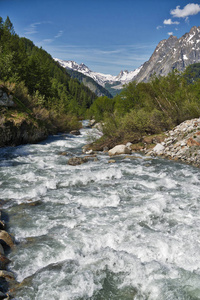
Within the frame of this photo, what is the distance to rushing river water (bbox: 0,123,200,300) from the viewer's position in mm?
5555

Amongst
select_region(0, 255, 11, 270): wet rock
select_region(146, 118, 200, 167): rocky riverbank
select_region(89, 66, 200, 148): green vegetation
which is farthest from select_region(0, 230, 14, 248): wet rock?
select_region(89, 66, 200, 148): green vegetation

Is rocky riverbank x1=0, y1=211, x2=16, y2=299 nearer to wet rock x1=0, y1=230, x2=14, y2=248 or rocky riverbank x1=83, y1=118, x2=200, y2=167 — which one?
wet rock x1=0, y1=230, x2=14, y2=248

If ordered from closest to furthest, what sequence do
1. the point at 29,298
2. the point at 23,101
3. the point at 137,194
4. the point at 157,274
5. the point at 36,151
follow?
the point at 29,298
the point at 157,274
the point at 137,194
the point at 36,151
the point at 23,101

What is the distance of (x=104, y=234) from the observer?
25.5 ft

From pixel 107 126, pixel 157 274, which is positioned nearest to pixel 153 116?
pixel 107 126

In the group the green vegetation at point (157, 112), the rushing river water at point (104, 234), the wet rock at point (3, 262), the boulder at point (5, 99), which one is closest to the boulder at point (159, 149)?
the green vegetation at point (157, 112)

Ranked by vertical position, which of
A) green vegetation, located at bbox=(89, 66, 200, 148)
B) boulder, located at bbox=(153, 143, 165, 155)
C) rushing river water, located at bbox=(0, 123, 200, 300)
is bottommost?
rushing river water, located at bbox=(0, 123, 200, 300)

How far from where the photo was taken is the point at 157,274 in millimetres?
5902

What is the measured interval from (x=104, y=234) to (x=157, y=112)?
2491 centimetres

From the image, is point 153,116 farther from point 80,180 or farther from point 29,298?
point 29,298

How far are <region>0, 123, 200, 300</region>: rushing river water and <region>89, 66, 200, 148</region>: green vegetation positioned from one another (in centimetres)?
1248

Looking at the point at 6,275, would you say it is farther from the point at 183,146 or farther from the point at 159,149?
the point at 159,149

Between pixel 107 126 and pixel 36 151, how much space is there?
9.77 m

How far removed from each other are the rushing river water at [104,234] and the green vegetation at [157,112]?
12.5 metres
